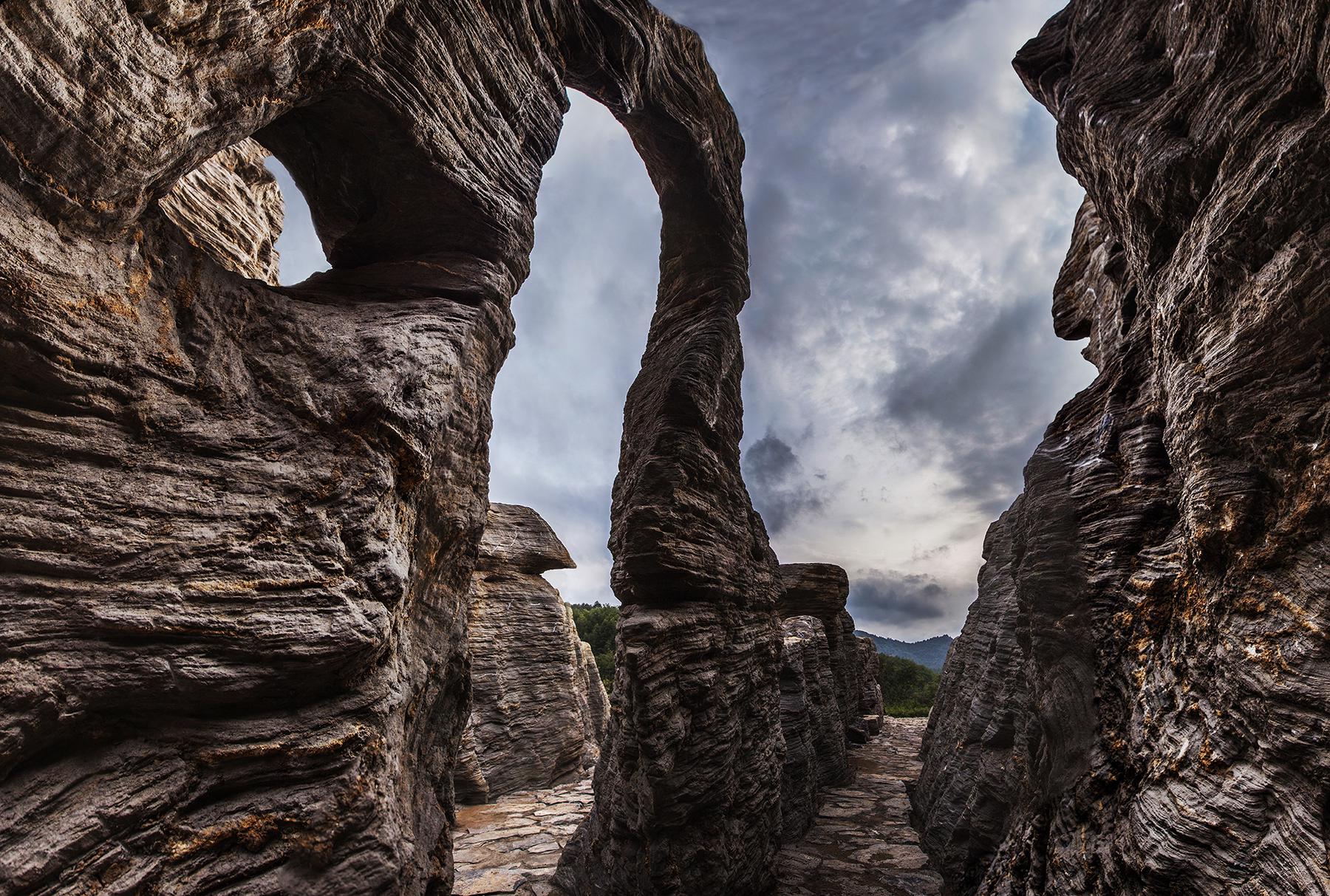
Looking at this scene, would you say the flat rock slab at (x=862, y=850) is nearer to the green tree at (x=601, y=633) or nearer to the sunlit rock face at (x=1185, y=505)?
the sunlit rock face at (x=1185, y=505)

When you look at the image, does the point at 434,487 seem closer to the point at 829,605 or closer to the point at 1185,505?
the point at 1185,505

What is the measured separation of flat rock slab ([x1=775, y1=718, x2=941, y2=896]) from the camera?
7605 millimetres

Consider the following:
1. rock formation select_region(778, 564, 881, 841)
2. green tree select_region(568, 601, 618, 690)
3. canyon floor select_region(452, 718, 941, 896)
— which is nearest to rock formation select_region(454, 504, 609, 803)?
canyon floor select_region(452, 718, 941, 896)

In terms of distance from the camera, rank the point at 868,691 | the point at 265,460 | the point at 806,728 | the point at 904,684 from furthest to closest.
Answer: the point at 904,684 < the point at 868,691 < the point at 806,728 < the point at 265,460

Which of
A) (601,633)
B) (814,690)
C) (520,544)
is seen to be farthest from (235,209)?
(601,633)

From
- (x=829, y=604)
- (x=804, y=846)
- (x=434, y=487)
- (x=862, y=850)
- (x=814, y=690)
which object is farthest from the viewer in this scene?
(x=829, y=604)

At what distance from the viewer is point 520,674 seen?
1407 centimetres

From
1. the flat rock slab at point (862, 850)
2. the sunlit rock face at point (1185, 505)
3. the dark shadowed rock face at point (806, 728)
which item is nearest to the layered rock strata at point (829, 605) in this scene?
the dark shadowed rock face at point (806, 728)

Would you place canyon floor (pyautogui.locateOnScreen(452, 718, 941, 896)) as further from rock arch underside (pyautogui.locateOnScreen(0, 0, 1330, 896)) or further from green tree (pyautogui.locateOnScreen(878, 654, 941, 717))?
green tree (pyautogui.locateOnScreen(878, 654, 941, 717))

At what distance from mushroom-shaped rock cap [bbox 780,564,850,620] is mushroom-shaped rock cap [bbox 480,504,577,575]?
7159 mm

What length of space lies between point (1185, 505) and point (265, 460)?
7.00 meters

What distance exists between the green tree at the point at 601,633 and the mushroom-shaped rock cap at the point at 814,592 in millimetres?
15630

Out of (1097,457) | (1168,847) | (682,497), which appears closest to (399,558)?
(682,497)

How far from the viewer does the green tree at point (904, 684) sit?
35.1m
